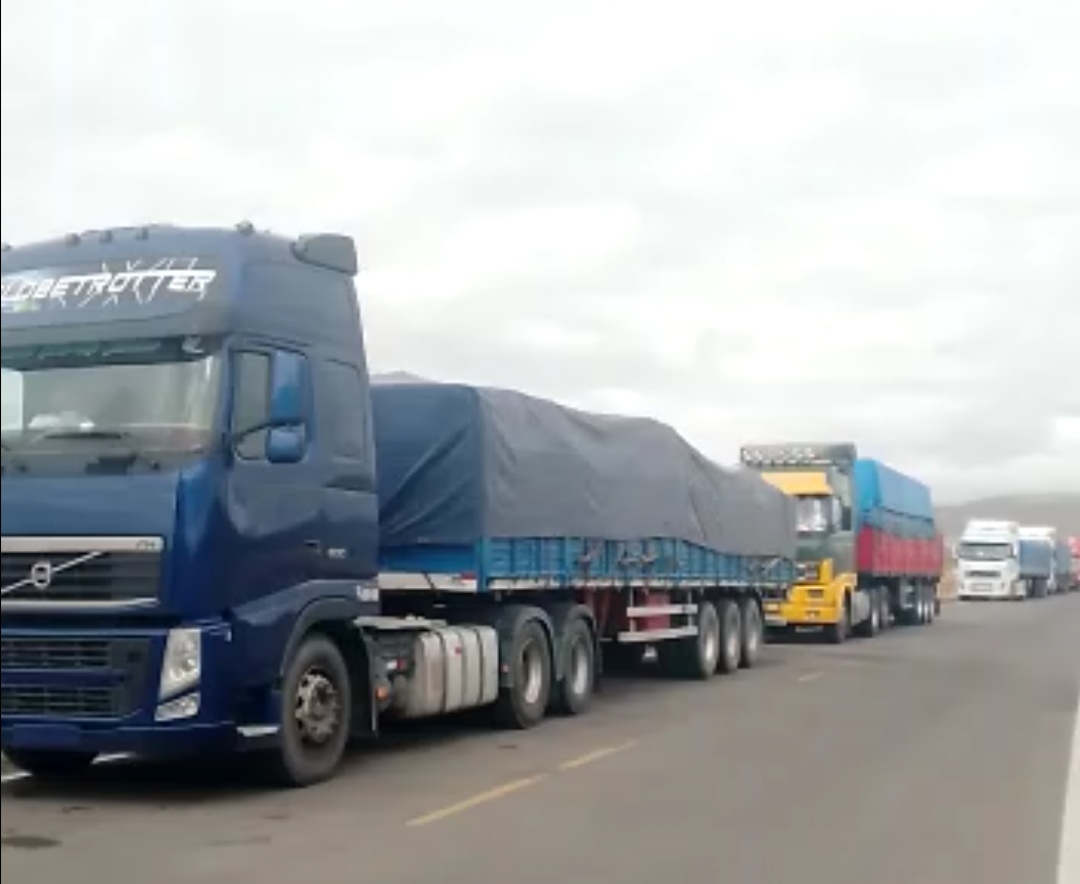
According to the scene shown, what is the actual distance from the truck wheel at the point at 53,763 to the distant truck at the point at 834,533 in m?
17.5

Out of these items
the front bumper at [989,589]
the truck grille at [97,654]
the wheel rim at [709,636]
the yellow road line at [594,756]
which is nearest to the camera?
the truck grille at [97,654]

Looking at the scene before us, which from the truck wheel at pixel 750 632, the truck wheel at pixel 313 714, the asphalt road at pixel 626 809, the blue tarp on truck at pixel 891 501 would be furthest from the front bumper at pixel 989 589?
the truck wheel at pixel 313 714

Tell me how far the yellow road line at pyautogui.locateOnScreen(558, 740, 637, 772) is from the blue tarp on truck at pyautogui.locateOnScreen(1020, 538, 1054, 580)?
169ft

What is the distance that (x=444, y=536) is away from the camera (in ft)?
43.3

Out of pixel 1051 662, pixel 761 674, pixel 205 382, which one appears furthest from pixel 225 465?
pixel 1051 662

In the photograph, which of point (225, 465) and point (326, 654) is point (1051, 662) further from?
point (225, 465)

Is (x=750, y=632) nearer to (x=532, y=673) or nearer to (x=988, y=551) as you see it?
(x=532, y=673)

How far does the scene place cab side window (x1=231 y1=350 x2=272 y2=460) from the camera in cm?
916

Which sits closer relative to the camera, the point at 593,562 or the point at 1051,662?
the point at 593,562

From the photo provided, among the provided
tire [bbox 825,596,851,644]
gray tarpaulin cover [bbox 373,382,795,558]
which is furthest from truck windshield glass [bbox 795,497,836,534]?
gray tarpaulin cover [bbox 373,382,795,558]

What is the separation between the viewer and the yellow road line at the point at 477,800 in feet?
29.1

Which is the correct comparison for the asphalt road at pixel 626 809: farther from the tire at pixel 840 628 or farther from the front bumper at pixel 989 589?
the front bumper at pixel 989 589

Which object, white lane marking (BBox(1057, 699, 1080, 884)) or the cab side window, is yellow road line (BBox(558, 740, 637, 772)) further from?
the cab side window

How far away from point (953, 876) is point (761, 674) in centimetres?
1333
